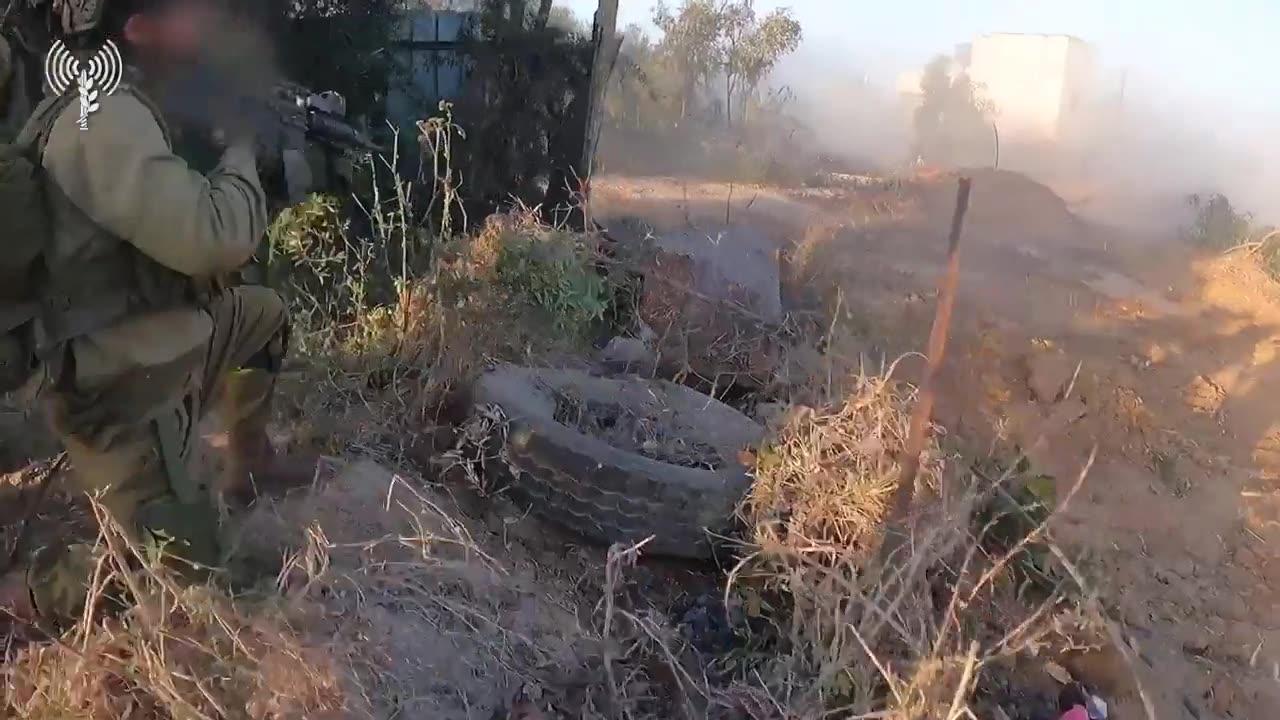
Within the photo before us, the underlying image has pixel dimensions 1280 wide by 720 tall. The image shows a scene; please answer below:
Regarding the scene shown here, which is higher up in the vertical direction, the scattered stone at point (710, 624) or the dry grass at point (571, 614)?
the dry grass at point (571, 614)

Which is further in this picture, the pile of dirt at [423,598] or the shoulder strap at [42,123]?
the pile of dirt at [423,598]

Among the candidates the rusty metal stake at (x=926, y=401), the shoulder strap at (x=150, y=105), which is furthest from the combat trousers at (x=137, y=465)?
the rusty metal stake at (x=926, y=401)

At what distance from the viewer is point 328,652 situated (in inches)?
93.0

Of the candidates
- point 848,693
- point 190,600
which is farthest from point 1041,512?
point 190,600

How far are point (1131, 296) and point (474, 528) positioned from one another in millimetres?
9095

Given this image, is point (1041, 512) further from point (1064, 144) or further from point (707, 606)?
point (1064, 144)

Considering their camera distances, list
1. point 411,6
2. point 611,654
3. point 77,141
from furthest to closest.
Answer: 1. point 411,6
2. point 611,654
3. point 77,141

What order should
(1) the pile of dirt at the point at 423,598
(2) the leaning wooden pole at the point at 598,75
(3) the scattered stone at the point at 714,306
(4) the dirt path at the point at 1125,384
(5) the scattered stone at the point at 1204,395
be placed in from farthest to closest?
(5) the scattered stone at the point at 1204,395
(2) the leaning wooden pole at the point at 598,75
(3) the scattered stone at the point at 714,306
(4) the dirt path at the point at 1125,384
(1) the pile of dirt at the point at 423,598

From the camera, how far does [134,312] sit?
2.30 metres

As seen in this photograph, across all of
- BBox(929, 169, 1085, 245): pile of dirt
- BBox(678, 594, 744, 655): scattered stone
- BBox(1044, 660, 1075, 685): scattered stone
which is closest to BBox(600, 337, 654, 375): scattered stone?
BBox(678, 594, 744, 655): scattered stone

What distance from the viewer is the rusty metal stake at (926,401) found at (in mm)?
2330

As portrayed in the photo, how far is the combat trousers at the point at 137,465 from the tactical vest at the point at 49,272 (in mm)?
88

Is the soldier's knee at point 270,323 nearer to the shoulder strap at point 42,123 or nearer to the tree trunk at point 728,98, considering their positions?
the shoulder strap at point 42,123

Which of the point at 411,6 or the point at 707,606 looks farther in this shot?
the point at 411,6
